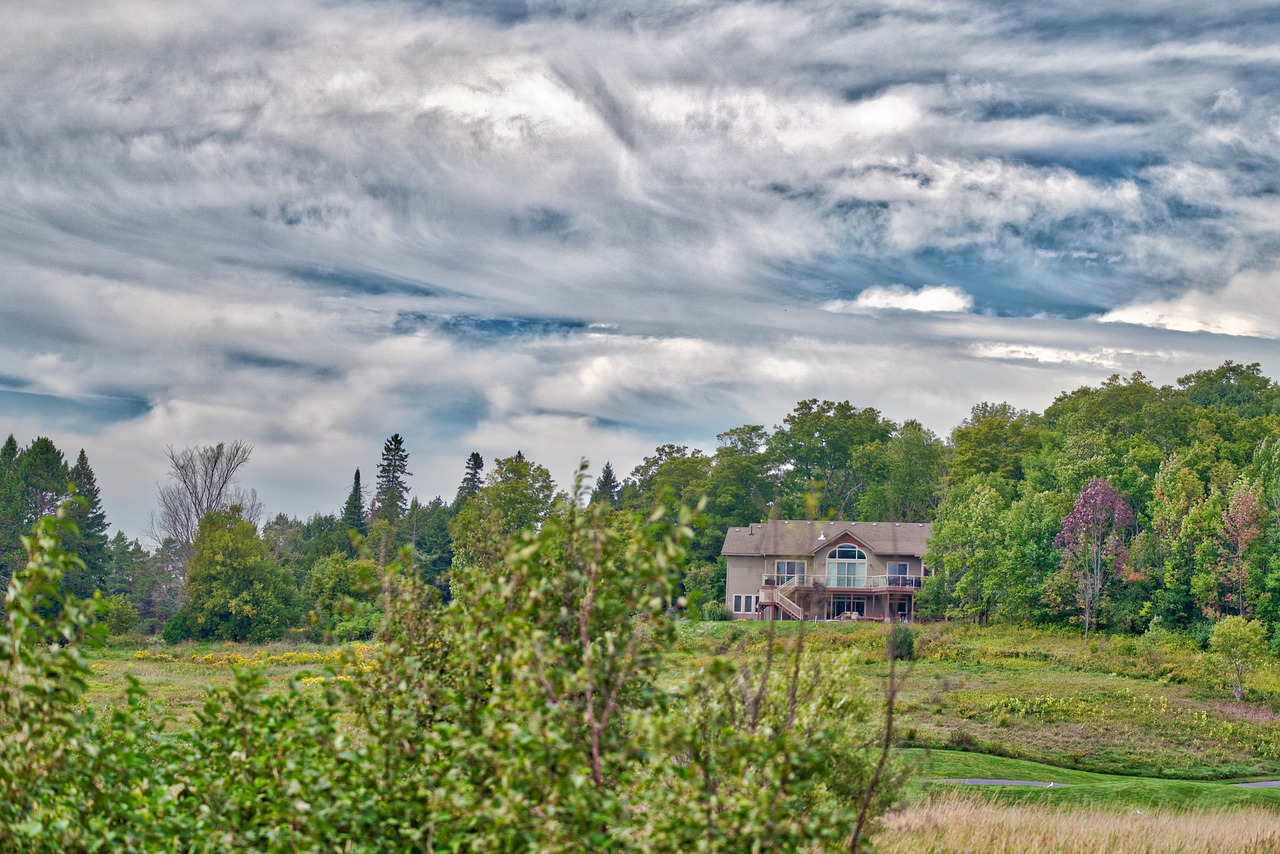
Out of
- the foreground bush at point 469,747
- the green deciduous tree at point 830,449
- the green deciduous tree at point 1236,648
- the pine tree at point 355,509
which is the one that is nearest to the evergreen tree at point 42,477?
the pine tree at point 355,509

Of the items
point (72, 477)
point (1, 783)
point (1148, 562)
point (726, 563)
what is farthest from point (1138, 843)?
point (72, 477)

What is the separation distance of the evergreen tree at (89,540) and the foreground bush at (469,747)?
62410mm

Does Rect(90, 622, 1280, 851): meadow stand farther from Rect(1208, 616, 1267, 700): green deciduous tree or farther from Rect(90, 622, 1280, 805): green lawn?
Rect(1208, 616, 1267, 700): green deciduous tree

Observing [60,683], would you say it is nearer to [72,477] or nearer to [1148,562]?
[1148,562]

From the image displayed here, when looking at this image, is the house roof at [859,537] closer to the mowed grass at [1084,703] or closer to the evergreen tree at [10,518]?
the mowed grass at [1084,703]

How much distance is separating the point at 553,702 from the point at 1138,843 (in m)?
10.7

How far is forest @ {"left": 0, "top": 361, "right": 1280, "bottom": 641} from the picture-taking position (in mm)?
48094

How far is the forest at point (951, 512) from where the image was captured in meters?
48.1

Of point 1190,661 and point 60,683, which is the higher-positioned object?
point 60,683

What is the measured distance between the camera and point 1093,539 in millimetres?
50938

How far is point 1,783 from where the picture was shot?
5500 millimetres

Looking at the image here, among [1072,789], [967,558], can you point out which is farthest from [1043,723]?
[967,558]

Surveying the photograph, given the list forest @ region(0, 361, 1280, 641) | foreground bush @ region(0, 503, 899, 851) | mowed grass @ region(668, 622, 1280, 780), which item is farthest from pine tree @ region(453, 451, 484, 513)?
foreground bush @ region(0, 503, 899, 851)

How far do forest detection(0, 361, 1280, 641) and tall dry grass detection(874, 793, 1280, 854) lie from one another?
20.1 m
